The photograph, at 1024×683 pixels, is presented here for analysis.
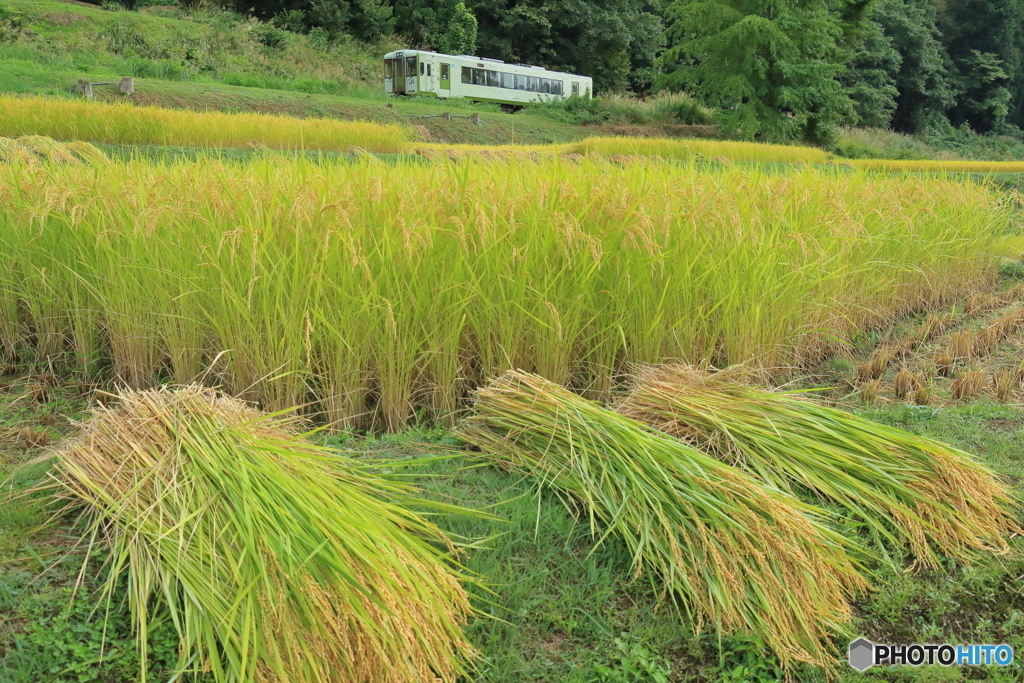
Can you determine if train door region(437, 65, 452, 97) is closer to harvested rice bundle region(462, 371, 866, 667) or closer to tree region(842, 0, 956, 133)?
tree region(842, 0, 956, 133)

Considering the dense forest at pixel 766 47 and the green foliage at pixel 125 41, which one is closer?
the green foliage at pixel 125 41

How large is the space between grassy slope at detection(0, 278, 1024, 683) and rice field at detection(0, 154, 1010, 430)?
555 millimetres

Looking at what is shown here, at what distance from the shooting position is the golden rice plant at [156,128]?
8.27m

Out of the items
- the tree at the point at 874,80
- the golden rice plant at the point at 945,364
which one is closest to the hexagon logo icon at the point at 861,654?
the golden rice plant at the point at 945,364

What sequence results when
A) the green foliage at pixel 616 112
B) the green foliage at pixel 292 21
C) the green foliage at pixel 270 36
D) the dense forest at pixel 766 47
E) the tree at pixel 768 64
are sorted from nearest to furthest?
the tree at pixel 768 64 < the dense forest at pixel 766 47 < the green foliage at pixel 616 112 < the green foliage at pixel 270 36 < the green foliage at pixel 292 21

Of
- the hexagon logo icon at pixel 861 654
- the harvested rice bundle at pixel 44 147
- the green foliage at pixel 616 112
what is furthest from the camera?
the green foliage at pixel 616 112

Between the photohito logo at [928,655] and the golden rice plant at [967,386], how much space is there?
67.9 inches

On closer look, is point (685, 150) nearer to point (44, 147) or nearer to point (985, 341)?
point (985, 341)

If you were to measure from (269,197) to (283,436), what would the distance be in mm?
1301

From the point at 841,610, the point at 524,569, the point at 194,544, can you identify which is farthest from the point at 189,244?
the point at 841,610

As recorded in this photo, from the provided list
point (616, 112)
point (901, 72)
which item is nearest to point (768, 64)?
point (616, 112)

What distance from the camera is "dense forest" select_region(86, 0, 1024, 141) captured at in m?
20.4

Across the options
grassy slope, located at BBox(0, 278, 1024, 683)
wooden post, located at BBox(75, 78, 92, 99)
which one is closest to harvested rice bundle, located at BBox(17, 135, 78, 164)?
grassy slope, located at BBox(0, 278, 1024, 683)

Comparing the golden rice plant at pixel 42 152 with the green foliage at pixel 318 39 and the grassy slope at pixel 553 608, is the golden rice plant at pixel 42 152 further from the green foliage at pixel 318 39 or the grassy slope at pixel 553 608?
the green foliage at pixel 318 39
